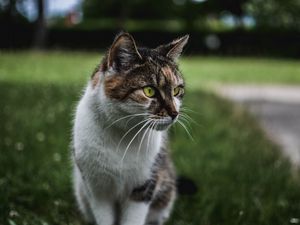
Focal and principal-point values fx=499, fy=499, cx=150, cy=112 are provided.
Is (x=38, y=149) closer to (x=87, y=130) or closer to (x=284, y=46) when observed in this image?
(x=87, y=130)

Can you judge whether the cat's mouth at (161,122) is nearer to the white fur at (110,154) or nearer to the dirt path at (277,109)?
the white fur at (110,154)

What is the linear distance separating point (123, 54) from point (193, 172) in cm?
187

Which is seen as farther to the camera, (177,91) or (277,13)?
(277,13)

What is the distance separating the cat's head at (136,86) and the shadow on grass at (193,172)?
32.4 inches

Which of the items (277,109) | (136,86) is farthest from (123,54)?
(277,109)

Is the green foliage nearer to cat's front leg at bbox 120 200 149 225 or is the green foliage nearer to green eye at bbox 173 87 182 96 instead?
green eye at bbox 173 87 182 96

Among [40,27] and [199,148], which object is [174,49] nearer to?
[199,148]

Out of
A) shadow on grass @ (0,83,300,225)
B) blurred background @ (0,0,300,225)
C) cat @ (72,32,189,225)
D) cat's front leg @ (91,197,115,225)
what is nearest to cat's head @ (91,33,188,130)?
cat @ (72,32,189,225)

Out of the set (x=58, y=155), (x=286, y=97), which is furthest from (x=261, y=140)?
(x=286, y=97)

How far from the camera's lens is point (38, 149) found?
4547 mm

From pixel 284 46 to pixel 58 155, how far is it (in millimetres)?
24501

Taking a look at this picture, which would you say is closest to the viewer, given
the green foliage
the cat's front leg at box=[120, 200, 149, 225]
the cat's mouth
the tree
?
the cat's mouth

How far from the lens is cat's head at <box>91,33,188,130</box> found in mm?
2537

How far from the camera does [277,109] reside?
27.5 feet
